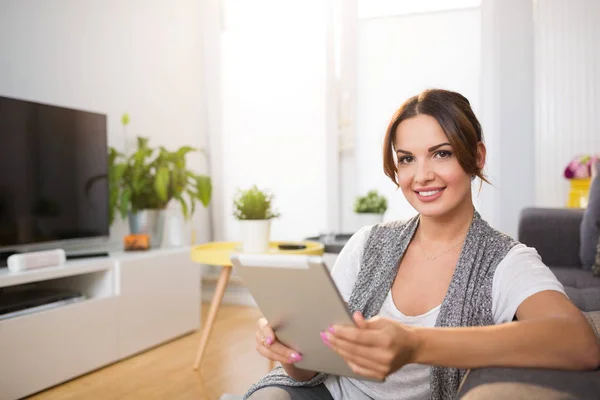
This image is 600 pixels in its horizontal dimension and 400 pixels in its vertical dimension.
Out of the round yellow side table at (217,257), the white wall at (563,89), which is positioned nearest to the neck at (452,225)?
the round yellow side table at (217,257)

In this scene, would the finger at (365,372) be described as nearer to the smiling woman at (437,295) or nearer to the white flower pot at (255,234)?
the smiling woman at (437,295)

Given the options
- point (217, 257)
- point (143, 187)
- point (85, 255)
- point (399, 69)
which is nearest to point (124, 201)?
point (143, 187)

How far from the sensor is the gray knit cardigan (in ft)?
3.13

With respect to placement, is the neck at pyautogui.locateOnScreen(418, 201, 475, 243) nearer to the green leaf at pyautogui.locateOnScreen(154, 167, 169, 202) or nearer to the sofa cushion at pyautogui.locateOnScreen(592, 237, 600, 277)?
the sofa cushion at pyautogui.locateOnScreen(592, 237, 600, 277)

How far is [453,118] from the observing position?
1.03m

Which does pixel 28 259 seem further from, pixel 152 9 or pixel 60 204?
pixel 152 9

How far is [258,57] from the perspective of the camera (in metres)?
4.22

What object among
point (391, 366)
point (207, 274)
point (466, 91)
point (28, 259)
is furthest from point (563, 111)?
point (391, 366)

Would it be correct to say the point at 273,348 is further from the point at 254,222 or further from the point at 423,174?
the point at 254,222

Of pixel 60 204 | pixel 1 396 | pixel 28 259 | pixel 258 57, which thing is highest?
pixel 258 57

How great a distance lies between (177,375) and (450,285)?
6.07 feet

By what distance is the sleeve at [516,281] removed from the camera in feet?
2.90

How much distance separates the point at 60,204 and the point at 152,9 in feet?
5.56

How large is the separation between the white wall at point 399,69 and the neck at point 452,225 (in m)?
2.87
